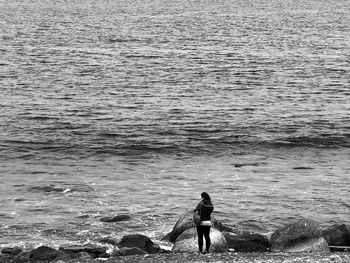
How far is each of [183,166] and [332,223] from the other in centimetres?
1423

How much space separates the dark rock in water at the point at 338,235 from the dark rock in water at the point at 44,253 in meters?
12.6

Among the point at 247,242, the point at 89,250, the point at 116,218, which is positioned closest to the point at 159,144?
the point at 116,218

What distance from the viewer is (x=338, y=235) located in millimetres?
40781

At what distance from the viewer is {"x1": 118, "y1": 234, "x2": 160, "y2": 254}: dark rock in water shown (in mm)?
39844

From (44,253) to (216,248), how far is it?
751cm

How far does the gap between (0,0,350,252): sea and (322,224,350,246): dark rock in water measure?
15.3 ft

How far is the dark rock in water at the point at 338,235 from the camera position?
40.5 m

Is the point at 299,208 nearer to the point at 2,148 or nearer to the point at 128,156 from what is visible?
the point at 128,156

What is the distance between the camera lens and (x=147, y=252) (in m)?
39.2

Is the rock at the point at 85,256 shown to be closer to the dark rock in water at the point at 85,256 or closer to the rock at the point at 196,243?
the dark rock in water at the point at 85,256

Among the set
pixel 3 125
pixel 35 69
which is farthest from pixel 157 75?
pixel 3 125

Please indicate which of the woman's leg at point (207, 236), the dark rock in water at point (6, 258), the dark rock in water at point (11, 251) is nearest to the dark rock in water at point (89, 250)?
the dark rock in water at point (11, 251)

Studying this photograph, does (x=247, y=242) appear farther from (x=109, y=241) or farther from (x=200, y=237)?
(x=109, y=241)

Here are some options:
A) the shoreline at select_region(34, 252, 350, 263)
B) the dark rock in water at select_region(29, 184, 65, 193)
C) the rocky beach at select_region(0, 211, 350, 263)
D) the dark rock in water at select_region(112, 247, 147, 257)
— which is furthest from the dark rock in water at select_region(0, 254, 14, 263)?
the dark rock in water at select_region(29, 184, 65, 193)
